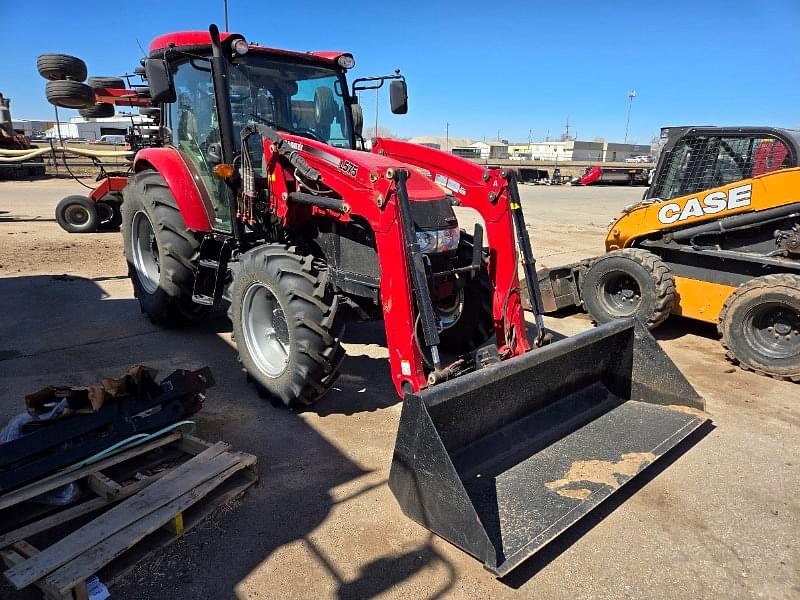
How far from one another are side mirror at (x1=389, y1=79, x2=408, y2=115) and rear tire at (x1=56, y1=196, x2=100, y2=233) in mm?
8650

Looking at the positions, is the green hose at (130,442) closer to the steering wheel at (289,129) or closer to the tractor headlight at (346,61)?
the steering wheel at (289,129)

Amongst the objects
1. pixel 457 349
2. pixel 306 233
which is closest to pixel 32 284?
pixel 306 233

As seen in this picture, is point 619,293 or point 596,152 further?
point 596,152

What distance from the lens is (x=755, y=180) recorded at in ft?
18.2

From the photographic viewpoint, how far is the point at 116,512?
275 cm

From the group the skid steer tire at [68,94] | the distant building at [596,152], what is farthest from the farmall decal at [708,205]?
the distant building at [596,152]

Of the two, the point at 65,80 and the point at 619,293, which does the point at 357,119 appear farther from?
the point at 65,80

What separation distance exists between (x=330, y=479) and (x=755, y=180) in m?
4.94

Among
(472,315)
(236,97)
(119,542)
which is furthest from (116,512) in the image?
(236,97)

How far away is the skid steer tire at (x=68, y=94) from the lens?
834 cm

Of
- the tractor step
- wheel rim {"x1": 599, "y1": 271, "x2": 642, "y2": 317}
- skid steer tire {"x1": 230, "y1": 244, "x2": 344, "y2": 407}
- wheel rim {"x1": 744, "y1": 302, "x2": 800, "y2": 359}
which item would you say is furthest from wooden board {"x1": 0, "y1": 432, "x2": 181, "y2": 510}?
wheel rim {"x1": 744, "y1": 302, "x2": 800, "y2": 359}

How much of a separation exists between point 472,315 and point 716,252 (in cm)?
283

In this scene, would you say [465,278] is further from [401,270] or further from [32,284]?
[32,284]

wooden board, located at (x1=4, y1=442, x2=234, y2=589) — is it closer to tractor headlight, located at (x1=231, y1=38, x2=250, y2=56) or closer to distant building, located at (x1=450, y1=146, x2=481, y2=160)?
tractor headlight, located at (x1=231, y1=38, x2=250, y2=56)
